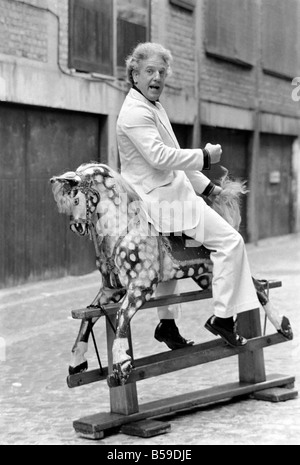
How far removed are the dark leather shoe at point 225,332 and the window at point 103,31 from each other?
7.74 metres

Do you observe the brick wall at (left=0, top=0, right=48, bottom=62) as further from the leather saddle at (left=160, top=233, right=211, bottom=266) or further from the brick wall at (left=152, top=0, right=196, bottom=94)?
the leather saddle at (left=160, top=233, right=211, bottom=266)

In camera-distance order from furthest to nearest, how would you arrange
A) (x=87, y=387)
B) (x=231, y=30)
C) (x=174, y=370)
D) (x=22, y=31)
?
(x=231, y=30), (x=22, y=31), (x=87, y=387), (x=174, y=370)

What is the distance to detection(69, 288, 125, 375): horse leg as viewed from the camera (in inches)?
240

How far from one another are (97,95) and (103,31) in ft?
3.26

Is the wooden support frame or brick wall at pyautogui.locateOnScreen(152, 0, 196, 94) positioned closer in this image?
the wooden support frame

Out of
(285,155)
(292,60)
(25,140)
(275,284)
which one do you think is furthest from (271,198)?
(275,284)

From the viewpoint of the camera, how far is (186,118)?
1702 cm

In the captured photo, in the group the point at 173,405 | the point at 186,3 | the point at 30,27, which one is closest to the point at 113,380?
the point at 173,405

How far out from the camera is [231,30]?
19.2 meters

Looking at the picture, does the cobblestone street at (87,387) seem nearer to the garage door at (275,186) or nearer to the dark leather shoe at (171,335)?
the dark leather shoe at (171,335)

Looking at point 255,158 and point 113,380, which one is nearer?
point 113,380

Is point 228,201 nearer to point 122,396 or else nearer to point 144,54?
point 144,54

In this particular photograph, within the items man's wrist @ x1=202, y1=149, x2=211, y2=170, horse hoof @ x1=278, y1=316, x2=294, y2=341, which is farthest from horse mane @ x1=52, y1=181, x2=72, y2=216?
horse hoof @ x1=278, y1=316, x2=294, y2=341

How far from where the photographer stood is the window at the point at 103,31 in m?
13.6
